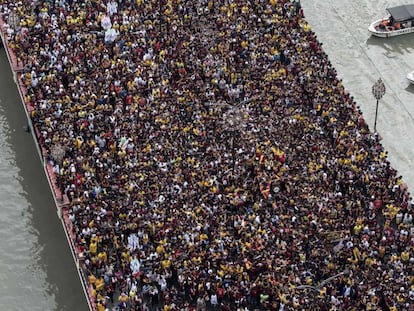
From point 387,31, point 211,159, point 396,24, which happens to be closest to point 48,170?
point 211,159

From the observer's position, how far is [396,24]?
59688mm

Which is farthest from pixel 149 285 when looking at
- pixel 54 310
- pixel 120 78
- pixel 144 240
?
pixel 120 78

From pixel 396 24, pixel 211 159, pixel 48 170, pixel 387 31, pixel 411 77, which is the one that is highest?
pixel 396 24

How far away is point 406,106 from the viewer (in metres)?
55.0

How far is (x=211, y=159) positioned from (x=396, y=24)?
17.8 meters

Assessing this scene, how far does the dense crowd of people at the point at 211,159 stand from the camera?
138 feet

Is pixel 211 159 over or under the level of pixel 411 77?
over

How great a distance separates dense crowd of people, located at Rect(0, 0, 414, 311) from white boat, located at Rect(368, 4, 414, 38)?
4.85m

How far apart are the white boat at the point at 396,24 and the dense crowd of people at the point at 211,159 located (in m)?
4.85

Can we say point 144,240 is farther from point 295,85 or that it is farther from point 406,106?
point 406,106

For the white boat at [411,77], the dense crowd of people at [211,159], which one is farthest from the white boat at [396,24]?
the dense crowd of people at [211,159]

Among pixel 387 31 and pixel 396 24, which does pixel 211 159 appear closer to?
pixel 387 31

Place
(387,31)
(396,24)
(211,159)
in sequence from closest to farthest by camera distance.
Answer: (211,159) → (387,31) → (396,24)

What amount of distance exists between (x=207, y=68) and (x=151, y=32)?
4731 millimetres
